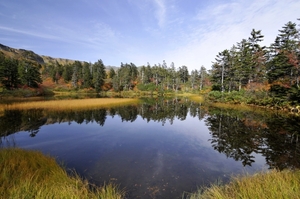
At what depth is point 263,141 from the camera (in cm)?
1159

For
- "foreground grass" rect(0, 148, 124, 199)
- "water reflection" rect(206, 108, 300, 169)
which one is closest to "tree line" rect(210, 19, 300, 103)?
"water reflection" rect(206, 108, 300, 169)

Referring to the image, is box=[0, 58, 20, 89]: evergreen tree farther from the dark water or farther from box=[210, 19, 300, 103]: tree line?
box=[210, 19, 300, 103]: tree line

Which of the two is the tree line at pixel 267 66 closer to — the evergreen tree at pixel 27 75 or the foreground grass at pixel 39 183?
the foreground grass at pixel 39 183

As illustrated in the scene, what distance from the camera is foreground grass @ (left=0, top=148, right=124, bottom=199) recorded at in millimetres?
3843

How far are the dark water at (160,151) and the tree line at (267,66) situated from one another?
16.9 metres

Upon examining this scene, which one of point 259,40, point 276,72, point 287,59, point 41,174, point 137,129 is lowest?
point 137,129

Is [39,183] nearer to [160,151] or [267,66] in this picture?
[160,151]

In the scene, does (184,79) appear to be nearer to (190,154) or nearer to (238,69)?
(238,69)

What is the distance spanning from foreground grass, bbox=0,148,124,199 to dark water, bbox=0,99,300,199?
143 cm

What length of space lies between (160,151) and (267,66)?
37981mm

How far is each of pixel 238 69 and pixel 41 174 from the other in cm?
4337

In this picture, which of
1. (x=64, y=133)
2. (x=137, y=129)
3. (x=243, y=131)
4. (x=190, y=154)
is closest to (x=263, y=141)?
(x=243, y=131)

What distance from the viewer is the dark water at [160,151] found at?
6.77 meters

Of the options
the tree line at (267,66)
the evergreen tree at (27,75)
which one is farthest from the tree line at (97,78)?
→ the tree line at (267,66)
